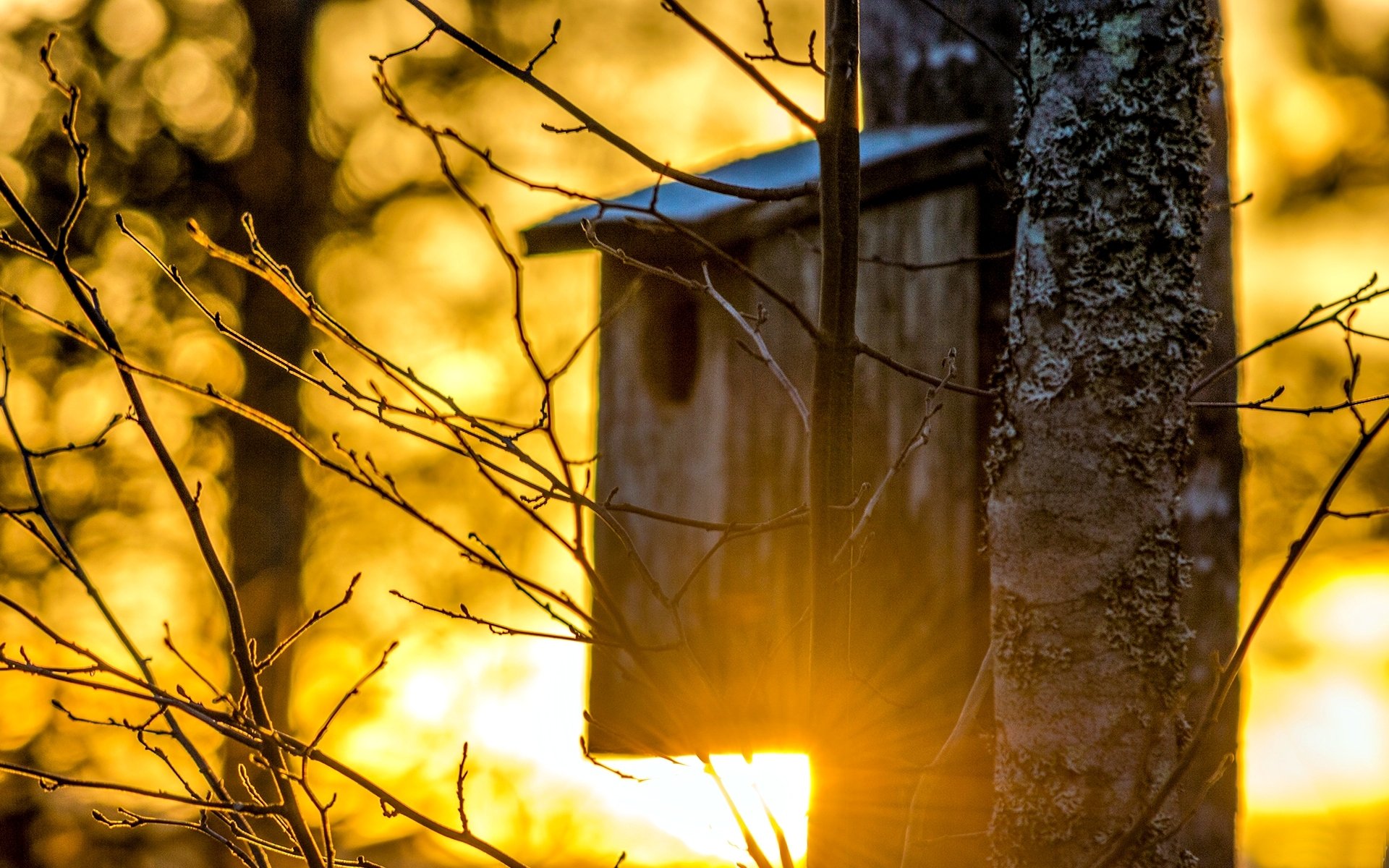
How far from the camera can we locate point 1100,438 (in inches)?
55.5

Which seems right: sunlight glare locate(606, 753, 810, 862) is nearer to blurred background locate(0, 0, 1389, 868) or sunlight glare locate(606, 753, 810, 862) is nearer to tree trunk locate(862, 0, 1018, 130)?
tree trunk locate(862, 0, 1018, 130)

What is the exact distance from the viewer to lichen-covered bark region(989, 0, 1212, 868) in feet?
4.59

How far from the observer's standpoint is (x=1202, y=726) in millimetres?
993

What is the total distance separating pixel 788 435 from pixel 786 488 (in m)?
0.12

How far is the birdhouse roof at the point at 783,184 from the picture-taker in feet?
7.68

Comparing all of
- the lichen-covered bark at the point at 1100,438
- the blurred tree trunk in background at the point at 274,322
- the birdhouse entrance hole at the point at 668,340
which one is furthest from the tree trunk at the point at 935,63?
the blurred tree trunk in background at the point at 274,322

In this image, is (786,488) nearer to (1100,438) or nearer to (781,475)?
(781,475)

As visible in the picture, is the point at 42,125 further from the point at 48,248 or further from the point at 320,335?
the point at 48,248

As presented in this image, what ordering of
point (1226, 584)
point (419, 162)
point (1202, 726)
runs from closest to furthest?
point (1202, 726) < point (1226, 584) < point (419, 162)

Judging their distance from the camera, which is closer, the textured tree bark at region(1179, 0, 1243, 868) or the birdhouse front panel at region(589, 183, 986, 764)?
the textured tree bark at region(1179, 0, 1243, 868)

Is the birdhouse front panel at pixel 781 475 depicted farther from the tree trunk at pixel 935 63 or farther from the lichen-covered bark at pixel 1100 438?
the lichen-covered bark at pixel 1100 438

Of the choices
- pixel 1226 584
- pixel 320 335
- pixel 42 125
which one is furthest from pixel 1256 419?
pixel 42 125

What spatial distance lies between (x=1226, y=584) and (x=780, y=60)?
157cm

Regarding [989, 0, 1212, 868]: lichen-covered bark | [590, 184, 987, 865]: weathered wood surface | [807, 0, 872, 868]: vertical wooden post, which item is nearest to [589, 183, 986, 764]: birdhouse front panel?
[590, 184, 987, 865]: weathered wood surface
